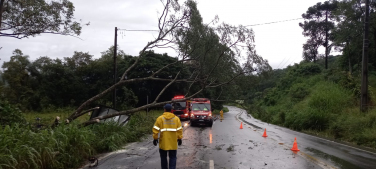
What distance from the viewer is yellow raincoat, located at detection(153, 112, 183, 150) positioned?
655cm

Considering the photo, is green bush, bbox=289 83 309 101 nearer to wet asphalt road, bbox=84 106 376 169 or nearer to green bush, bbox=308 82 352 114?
green bush, bbox=308 82 352 114

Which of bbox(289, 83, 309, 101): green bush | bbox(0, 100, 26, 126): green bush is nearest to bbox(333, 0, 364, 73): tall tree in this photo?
bbox(289, 83, 309, 101): green bush

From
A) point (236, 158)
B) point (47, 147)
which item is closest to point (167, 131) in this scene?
point (47, 147)

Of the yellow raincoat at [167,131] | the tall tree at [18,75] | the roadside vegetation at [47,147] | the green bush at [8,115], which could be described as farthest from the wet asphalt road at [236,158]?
the tall tree at [18,75]

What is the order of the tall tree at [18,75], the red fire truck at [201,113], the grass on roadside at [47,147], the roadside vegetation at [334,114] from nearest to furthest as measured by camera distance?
the grass on roadside at [47,147], the roadside vegetation at [334,114], the red fire truck at [201,113], the tall tree at [18,75]

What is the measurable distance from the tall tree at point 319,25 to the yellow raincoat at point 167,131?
43.3 m

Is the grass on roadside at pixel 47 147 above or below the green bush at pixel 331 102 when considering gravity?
below

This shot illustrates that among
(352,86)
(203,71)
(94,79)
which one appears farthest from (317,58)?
(203,71)

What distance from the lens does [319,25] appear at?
1833 inches

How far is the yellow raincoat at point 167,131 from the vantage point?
6.55 meters

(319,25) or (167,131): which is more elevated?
(319,25)

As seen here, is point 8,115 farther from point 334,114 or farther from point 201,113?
point 334,114

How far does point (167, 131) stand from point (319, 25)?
1819 inches

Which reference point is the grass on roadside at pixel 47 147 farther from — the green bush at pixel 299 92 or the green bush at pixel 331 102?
the green bush at pixel 299 92
